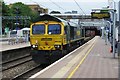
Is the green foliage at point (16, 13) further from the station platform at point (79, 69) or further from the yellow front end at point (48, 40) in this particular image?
the station platform at point (79, 69)

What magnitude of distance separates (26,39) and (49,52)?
115 feet

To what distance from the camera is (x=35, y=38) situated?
22750 mm

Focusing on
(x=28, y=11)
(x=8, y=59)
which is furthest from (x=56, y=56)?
(x=28, y=11)

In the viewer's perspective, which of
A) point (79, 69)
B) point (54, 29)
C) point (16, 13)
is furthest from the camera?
point (16, 13)

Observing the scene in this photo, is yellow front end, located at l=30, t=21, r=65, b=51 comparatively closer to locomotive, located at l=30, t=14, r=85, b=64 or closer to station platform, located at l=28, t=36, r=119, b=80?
locomotive, located at l=30, t=14, r=85, b=64

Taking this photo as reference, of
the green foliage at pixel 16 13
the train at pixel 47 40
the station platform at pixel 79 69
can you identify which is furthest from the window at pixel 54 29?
the green foliage at pixel 16 13

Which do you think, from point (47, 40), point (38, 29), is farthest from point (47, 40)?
point (38, 29)

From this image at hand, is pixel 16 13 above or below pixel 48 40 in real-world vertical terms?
above

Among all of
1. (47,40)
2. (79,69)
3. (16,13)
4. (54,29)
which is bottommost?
(79,69)

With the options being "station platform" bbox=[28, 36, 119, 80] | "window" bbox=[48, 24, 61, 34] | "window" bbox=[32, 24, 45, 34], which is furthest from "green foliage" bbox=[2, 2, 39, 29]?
"station platform" bbox=[28, 36, 119, 80]

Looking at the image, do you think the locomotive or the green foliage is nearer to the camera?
the locomotive

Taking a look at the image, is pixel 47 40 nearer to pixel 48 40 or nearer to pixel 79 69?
pixel 48 40

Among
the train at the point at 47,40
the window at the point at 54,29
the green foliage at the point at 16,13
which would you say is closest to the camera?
the train at the point at 47,40

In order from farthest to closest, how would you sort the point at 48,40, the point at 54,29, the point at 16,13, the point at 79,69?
the point at 16,13 → the point at 54,29 → the point at 48,40 → the point at 79,69
